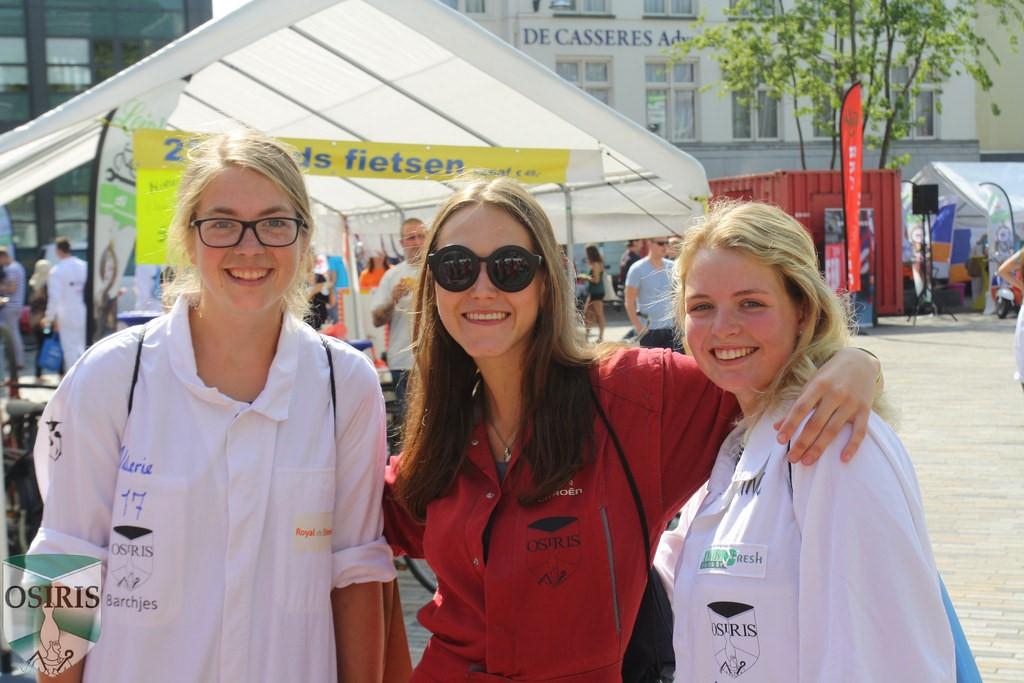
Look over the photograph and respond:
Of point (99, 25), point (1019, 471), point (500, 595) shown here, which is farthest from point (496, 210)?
point (99, 25)

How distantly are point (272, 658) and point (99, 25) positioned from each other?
85.9 ft

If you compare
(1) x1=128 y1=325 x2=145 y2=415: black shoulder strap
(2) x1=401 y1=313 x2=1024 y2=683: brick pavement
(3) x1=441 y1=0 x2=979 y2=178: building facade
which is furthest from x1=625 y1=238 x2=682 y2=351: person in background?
(3) x1=441 y1=0 x2=979 y2=178: building facade

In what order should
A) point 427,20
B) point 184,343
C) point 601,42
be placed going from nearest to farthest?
point 184,343, point 427,20, point 601,42

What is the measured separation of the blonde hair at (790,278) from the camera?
2068 mm

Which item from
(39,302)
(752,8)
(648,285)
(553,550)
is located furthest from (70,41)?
(553,550)

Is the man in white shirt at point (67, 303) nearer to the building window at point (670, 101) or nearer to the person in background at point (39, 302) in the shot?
the person in background at point (39, 302)

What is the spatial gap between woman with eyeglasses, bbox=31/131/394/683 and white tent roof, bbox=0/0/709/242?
361 centimetres

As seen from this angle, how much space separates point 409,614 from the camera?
19.4 ft

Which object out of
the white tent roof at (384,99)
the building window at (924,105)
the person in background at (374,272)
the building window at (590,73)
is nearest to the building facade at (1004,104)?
the building window at (924,105)

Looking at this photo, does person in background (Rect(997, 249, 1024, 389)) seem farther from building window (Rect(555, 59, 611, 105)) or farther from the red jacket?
building window (Rect(555, 59, 611, 105))

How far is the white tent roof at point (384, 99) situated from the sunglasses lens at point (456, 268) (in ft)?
12.3

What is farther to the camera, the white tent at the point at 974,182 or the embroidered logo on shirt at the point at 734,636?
the white tent at the point at 974,182

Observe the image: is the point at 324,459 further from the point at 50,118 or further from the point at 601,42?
the point at 601,42

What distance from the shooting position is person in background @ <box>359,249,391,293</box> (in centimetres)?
1364
